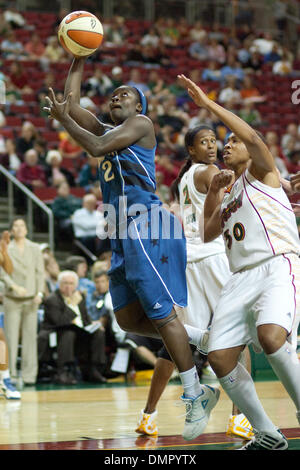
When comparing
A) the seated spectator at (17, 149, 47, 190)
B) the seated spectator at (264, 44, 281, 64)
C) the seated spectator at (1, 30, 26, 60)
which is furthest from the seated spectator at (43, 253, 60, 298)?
the seated spectator at (264, 44, 281, 64)

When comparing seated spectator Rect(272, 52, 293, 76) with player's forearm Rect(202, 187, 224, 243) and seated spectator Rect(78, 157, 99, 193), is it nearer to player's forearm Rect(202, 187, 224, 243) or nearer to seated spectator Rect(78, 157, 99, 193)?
seated spectator Rect(78, 157, 99, 193)

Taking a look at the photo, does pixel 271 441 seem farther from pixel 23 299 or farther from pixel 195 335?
pixel 23 299

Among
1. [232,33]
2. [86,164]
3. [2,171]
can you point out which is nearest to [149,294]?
[2,171]

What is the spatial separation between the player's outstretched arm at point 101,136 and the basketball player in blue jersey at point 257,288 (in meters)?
0.56

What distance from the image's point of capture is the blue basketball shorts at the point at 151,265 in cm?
517

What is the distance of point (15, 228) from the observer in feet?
34.2

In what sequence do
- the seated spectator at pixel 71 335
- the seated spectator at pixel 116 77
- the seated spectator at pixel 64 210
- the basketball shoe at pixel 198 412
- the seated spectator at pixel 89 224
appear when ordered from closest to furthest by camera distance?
the basketball shoe at pixel 198 412, the seated spectator at pixel 71 335, the seated spectator at pixel 89 224, the seated spectator at pixel 64 210, the seated spectator at pixel 116 77

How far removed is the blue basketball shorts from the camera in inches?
203

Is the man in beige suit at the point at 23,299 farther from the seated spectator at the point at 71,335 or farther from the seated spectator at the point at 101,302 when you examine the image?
the seated spectator at the point at 101,302

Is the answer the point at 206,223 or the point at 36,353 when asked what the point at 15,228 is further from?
the point at 206,223

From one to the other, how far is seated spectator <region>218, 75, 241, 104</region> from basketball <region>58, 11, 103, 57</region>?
13.5 m

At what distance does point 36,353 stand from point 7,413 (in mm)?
2967

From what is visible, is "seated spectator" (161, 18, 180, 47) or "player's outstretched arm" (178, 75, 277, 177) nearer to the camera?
"player's outstretched arm" (178, 75, 277, 177)

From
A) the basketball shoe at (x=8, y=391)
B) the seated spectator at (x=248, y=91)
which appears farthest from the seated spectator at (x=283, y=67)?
the basketball shoe at (x=8, y=391)
